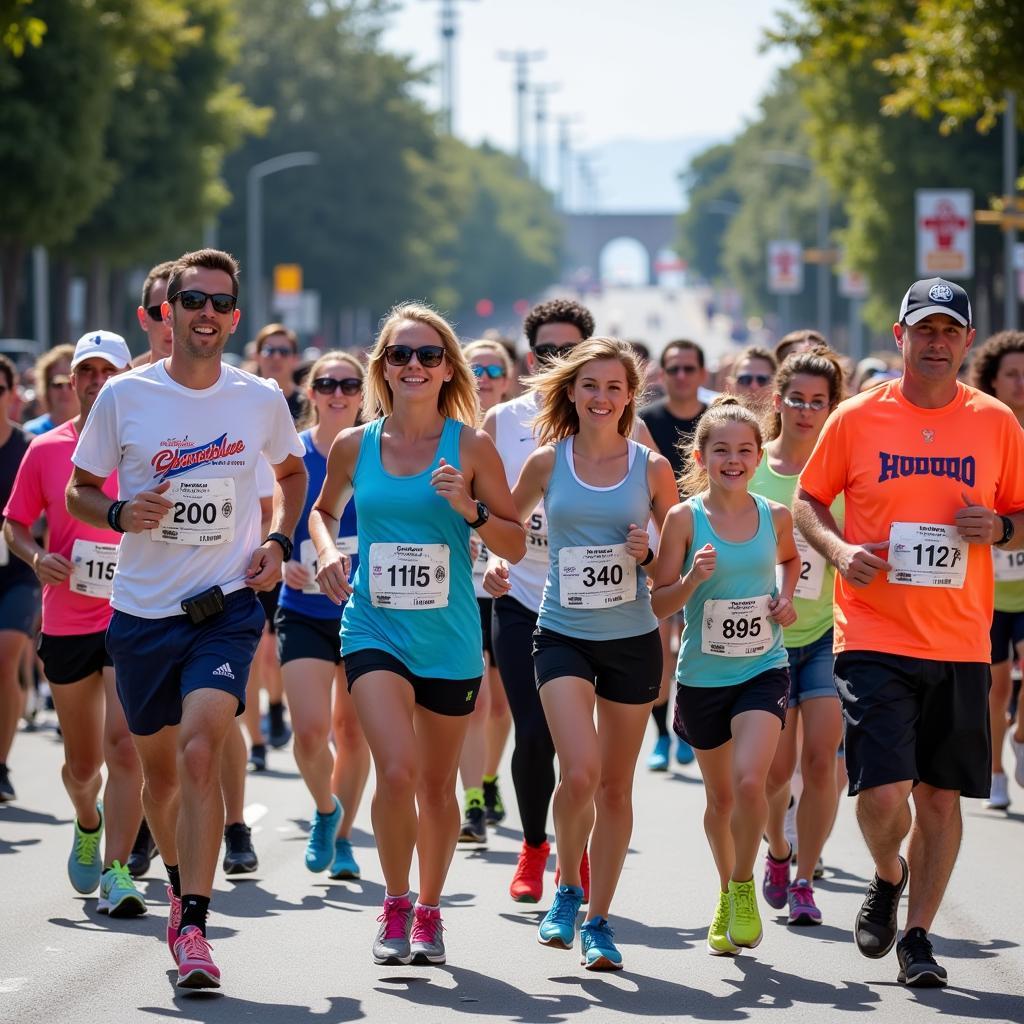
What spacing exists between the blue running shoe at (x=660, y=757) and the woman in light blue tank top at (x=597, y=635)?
17.6ft

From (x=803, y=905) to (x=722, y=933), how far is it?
0.63 m

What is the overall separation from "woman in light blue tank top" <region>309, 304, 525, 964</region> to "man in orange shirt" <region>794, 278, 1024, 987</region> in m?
1.16

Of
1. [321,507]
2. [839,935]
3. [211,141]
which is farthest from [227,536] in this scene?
[211,141]

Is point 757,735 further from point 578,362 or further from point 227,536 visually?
point 227,536

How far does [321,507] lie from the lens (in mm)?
7531

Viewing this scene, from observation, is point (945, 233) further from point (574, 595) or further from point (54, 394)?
point (574, 595)

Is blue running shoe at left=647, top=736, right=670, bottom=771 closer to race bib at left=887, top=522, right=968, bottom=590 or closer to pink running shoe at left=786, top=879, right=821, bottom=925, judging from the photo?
pink running shoe at left=786, top=879, right=821, bottom=925

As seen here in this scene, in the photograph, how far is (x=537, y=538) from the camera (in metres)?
8.73

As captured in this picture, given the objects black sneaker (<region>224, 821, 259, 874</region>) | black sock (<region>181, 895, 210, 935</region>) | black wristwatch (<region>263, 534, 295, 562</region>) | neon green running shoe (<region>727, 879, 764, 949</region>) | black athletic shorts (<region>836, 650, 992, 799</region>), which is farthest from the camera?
black sneaker (<region>224, 821, 259, 874</region>)

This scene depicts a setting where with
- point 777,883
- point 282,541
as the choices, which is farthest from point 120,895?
point 777,883

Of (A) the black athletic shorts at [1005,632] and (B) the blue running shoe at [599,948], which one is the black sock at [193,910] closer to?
(B) the blue running shoe at [599,948]

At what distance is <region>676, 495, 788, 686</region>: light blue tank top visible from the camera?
7582mm

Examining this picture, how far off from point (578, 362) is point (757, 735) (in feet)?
4.59

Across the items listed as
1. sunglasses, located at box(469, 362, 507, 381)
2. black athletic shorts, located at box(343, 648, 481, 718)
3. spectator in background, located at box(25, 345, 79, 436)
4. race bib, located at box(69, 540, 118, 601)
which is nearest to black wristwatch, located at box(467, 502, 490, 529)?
black athletic shorts, located at box(343, 648, 481, 718)
